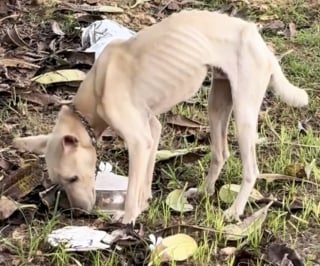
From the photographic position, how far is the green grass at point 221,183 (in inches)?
169

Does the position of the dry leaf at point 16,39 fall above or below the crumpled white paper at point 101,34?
below

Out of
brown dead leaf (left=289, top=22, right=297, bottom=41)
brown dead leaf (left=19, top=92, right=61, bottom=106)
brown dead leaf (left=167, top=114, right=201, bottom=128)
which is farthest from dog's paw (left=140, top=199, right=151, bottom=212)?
brown dead leaf (left=289, top=22, right=297, bottom=41)

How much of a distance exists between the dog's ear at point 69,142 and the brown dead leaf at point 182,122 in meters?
1.30

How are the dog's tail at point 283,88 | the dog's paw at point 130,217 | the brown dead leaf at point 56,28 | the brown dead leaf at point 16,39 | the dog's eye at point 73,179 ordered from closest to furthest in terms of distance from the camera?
the dog's paw at point 130,217 → the dog's eye at point 73,179 → the dog's tail at point 283,88 → the brown dead leaf at point 16,39 → the brown dead leaf at point 56,28

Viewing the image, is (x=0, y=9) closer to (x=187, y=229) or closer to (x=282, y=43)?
(x=282, y=43)

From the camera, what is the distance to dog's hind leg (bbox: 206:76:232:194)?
5066 millimetres

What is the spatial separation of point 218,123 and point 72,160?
0.92m

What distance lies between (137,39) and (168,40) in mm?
169

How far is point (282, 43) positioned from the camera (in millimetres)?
7367

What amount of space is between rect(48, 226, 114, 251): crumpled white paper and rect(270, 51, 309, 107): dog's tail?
1.28 meters

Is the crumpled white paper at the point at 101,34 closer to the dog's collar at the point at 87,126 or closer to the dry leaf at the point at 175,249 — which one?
the dog's collar at the point at 87,126

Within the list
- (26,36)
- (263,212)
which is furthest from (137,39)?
(26,36)

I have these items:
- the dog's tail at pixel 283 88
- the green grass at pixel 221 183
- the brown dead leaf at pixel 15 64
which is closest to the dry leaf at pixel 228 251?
the green grass at pixel 221 183

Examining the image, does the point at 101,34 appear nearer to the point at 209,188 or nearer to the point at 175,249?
the point at 209,188
